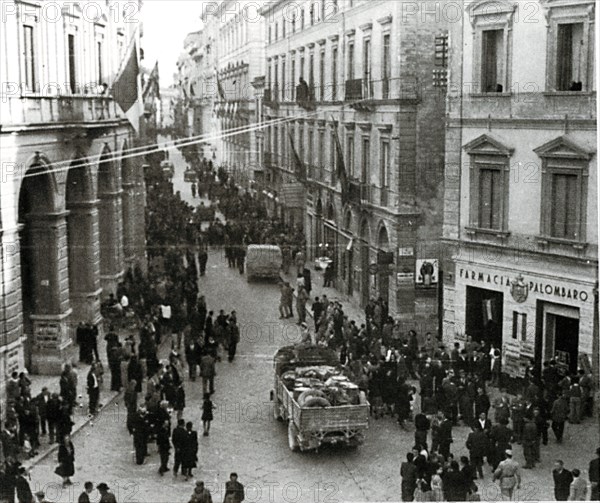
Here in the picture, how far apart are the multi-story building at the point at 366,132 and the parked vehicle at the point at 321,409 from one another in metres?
8.61

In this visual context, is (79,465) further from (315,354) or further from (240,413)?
(315,354)

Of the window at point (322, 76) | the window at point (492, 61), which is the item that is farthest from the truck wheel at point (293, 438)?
the window at point (322, 76)

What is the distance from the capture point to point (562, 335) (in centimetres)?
2161

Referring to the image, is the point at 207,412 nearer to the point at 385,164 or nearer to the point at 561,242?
the point at 561,242

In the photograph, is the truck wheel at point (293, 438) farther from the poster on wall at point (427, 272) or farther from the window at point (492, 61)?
the window at point (492, 61)

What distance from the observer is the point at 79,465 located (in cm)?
1709

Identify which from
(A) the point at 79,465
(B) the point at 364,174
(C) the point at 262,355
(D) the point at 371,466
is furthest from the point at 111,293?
(D) the point at 371,466

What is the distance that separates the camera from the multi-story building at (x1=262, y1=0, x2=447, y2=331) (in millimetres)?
26797

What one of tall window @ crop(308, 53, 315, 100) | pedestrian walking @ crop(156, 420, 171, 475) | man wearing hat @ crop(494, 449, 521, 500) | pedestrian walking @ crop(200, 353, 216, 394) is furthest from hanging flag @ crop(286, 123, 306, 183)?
man wearing hat @ crop(494, 449, 521, 500)

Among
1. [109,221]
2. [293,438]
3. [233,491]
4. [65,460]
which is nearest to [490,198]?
[293,438]

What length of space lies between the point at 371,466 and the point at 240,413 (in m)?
4.24

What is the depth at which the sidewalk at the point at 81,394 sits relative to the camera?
1781cm

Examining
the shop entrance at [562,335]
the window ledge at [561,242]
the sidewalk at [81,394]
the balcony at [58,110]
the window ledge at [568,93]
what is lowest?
the sidewalk at [81,394]

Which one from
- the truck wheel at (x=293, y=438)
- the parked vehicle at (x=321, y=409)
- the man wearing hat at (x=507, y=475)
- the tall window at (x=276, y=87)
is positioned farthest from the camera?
the tall window at (x=276, y=87)
